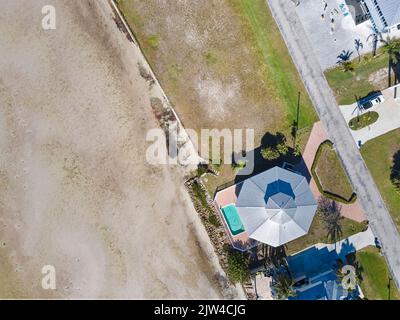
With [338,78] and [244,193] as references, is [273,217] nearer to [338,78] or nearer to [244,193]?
[244,193]

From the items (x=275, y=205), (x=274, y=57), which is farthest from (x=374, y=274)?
(x=274, y=57)

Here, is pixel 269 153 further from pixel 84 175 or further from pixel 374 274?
pixel 84 175

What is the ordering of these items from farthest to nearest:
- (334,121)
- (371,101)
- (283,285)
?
(334,121) < (371,101) < (283,285)

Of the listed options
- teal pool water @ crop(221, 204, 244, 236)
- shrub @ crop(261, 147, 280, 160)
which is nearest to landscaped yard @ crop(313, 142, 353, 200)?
shrub @ crop(261, 147, 280, 160)

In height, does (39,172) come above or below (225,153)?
above

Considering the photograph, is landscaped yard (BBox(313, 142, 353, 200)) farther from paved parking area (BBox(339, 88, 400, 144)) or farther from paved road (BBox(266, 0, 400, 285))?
paved parking area (BBox(339, 88, 400, 144))

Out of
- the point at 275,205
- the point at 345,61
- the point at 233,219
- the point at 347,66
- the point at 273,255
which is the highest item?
the point at 345,61

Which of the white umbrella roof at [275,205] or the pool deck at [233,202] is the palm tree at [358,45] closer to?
the white umbrella roof at [275,205]
